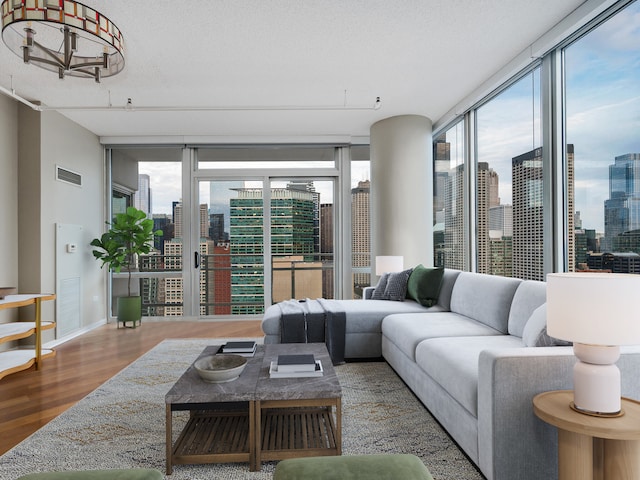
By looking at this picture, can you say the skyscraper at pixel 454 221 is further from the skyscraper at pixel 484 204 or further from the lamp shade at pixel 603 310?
the lamp shade at pixel 603 310

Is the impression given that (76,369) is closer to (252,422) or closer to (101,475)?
(252,422)

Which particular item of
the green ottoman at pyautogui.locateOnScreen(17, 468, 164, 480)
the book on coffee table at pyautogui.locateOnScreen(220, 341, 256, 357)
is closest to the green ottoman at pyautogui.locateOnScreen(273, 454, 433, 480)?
the green ottoman at pyautogui.locateOnScreen(17, 468, 164, 480)

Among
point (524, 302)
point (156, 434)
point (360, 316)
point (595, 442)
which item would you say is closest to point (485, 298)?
point (524, 302)

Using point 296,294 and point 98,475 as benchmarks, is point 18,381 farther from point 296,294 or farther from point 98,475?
point 296,294

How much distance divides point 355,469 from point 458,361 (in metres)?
1.11

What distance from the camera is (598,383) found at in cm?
147

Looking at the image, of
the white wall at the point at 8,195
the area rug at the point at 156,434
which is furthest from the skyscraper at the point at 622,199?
the white wall at the point at 8,195

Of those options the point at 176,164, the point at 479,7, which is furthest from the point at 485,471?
the point at 176,164

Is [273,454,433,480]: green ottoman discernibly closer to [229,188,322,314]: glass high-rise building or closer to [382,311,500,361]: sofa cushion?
[382,311,500,361]: sofa cushion

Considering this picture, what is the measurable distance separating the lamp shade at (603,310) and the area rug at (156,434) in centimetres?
88

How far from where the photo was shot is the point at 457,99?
4652 millimetres

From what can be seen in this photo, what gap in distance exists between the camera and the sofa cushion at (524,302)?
2547mm

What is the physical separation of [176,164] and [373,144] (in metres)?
3.01

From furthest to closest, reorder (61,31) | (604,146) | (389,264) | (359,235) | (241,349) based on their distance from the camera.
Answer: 1. (359,235)
2. (389,264)
3. (604,146)
4. (241,349)
5. (61,31)
